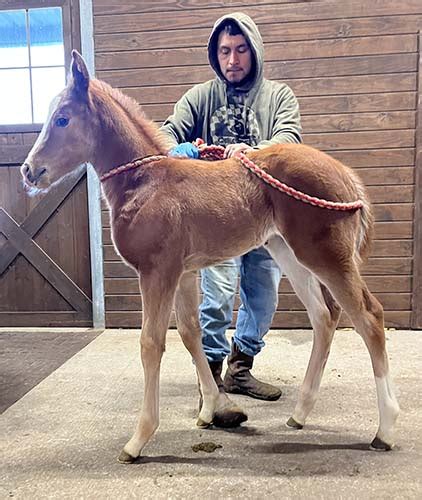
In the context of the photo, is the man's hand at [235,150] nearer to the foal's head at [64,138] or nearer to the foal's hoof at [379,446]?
the foal's head at [64,138]

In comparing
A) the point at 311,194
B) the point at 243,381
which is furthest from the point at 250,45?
the point at 243,381

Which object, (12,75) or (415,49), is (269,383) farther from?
(12,75)

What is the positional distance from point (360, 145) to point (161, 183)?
1.98 meters

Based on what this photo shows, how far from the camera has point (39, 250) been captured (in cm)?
344

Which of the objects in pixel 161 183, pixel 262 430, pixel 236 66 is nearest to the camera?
pixel 161 183

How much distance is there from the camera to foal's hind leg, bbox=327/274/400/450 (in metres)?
1.47

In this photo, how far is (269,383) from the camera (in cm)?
221

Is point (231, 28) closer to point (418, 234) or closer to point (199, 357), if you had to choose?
point (199, 357)

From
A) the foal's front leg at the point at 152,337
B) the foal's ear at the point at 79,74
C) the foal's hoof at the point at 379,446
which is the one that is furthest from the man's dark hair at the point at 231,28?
the foal's hoof at the point at 379,446

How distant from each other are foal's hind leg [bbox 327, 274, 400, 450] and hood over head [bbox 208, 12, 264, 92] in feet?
3.00

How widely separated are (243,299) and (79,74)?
1.17 m

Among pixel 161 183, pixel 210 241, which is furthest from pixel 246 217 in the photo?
pixel 161 183

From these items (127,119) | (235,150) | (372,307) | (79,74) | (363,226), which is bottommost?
(372,307)

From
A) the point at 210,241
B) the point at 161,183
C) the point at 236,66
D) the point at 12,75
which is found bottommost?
the point at 210,241
